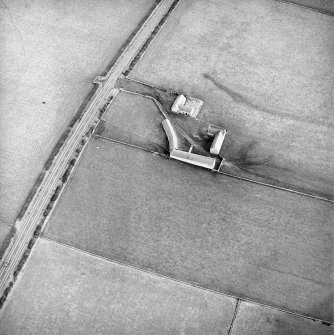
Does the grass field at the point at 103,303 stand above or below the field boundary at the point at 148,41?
below

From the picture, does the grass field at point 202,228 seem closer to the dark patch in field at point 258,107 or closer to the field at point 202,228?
the field at point 202,228

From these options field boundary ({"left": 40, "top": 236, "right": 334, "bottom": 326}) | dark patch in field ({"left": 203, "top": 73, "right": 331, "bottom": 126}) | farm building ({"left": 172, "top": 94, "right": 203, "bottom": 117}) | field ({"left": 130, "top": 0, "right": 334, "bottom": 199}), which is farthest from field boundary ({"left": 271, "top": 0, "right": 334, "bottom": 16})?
field boundary ({"left": 40, "top": 236, "right": 334, "bottom": 326})

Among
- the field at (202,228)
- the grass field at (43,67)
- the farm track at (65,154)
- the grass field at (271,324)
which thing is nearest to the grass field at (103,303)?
the grass field at (271,324)

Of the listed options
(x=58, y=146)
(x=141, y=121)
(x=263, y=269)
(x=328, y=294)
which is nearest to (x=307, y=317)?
(x=328, y=294)

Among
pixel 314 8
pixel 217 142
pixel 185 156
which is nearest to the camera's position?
pixel 185 156

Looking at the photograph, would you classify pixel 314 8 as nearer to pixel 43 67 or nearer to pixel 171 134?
pixel 171 134

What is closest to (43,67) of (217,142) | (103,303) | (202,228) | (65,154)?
(65,154)
